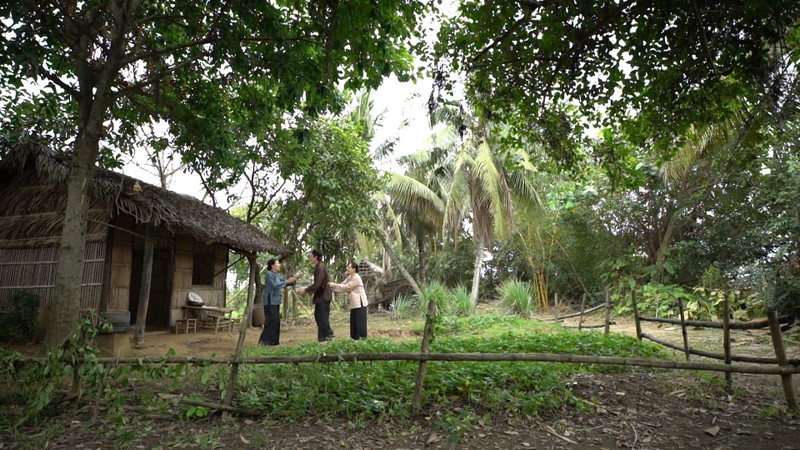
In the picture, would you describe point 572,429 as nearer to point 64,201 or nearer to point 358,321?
point 358,321

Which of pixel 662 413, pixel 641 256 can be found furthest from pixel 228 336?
pixel 641 256

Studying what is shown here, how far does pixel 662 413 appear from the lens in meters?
4.43

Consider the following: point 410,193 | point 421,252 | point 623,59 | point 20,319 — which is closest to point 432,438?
point 623,59

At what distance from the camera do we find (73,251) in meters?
6.12

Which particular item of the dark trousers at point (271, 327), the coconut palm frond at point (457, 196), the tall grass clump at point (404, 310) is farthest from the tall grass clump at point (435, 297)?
the dark trousers at point (271, 327)

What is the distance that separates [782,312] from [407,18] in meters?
9.33

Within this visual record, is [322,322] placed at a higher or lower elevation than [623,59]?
lower

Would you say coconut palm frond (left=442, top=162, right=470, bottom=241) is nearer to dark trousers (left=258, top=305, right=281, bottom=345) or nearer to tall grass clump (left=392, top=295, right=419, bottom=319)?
tall grass clump (left=392, top=295, right=419, bottom=319)

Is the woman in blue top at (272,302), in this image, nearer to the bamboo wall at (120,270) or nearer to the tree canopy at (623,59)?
the bamboo wall at (120,270)

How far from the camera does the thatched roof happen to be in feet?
28.5

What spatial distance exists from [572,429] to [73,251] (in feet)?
20.0

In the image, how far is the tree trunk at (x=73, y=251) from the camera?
598cm

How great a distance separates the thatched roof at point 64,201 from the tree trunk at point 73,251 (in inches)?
83.4

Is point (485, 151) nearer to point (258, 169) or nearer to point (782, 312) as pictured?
point (258, 169)
